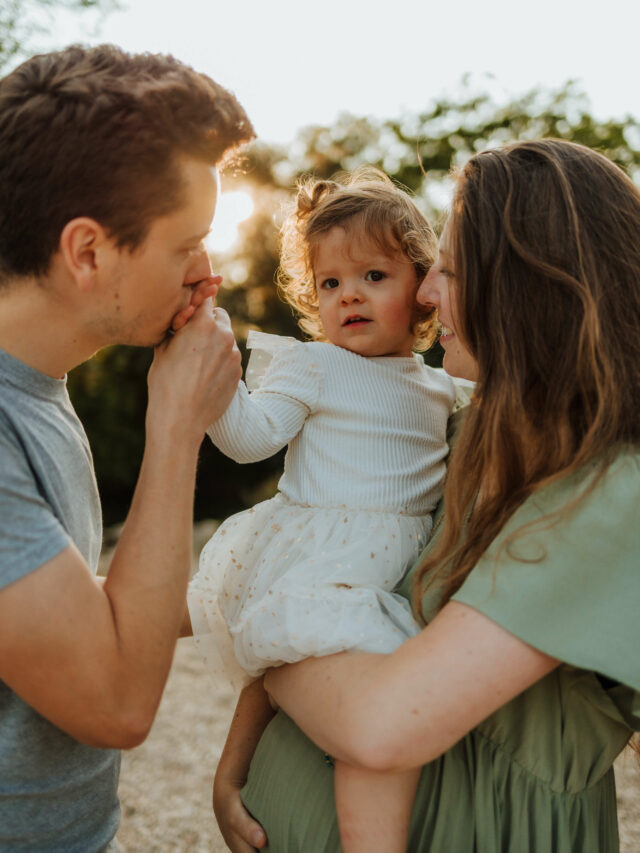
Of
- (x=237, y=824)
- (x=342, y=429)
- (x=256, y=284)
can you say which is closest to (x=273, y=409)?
(x=342, y=429)

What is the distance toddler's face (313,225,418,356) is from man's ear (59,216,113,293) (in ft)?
2.84

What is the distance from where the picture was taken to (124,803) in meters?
3.44

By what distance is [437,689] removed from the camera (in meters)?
1.38

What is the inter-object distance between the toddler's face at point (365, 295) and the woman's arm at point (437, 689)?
1.03 meters

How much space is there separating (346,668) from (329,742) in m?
0.14

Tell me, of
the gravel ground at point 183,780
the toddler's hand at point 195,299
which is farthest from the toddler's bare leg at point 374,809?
the gravel ground at point 183,780

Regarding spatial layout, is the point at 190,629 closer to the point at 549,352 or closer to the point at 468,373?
the point at 468,373

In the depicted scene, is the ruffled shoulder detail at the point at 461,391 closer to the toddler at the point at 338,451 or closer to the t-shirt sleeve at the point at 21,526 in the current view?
the toddler at the point at 338,451

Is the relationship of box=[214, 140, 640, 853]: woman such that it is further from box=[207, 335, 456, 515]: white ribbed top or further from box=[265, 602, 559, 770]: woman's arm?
box=[207, 335, 456, 515]: white ribbed top

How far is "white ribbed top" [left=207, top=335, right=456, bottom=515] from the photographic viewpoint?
2.08m

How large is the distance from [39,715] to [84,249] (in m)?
0.92

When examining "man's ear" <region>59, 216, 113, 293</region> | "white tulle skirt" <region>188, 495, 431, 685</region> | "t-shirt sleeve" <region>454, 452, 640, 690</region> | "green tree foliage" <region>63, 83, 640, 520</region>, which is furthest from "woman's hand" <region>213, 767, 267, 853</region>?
"green tree foliage" <region>63, 83, 640, 520</region>

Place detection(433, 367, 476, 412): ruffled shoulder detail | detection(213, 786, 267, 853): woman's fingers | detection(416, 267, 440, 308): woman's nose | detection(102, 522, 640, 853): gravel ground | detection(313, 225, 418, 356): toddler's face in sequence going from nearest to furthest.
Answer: detection(213, 786, 267, 853): woman's fingers, detection(416, 267, 440, 308): woman's nose, detection(313, 225, 418, 356): toddler's face, detection(433, 367, 476, 412): ruffled shoulder detail, detection(102, 522, 640, 853): gravel ground

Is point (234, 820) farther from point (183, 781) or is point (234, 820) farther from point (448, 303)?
point (183, 781)
